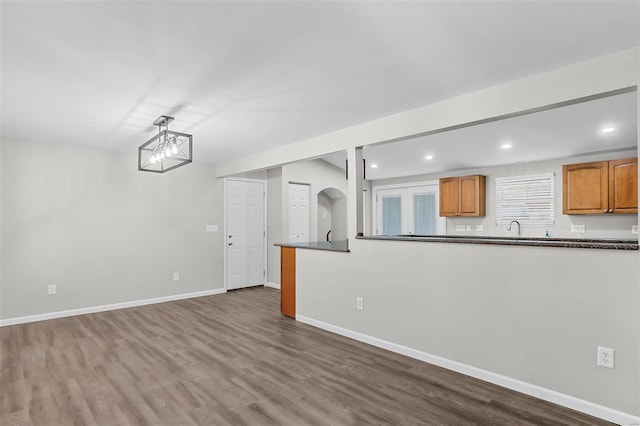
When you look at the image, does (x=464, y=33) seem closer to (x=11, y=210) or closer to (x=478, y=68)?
(x=478, y=68)

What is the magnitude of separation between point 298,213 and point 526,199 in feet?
13.5

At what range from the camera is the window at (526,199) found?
541 cm

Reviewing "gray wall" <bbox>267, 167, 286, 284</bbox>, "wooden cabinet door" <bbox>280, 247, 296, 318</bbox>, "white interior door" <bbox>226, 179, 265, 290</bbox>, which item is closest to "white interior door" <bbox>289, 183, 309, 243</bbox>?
"gray wall" <bbox>267, 167, 286, 284</bbox>

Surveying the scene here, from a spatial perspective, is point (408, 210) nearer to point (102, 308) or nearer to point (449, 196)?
point (449, 196)

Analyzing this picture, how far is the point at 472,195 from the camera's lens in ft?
20.2

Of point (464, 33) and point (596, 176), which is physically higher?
point (464, 33)

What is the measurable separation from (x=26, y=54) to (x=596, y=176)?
→ 623 centimetres

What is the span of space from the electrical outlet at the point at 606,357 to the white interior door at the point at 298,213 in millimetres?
5254

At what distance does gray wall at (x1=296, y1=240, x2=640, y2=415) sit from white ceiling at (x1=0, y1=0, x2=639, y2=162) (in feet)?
4.69

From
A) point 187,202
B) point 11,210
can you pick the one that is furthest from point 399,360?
point 11,210

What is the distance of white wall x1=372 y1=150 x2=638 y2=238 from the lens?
4680mm

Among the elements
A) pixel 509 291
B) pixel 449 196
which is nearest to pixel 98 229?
pixel 509 291

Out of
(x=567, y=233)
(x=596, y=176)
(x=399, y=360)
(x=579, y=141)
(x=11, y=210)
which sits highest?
(x=579, y=141)

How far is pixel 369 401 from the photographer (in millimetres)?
2559
